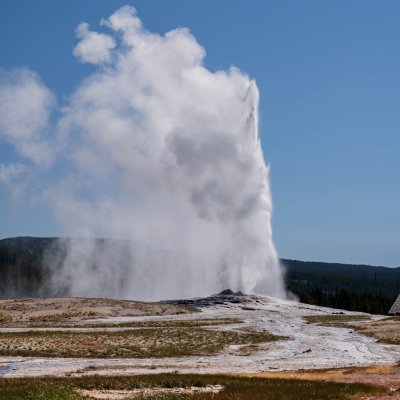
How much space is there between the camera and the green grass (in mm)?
21203

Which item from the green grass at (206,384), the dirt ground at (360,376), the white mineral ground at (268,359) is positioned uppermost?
the green grass at (206,384)

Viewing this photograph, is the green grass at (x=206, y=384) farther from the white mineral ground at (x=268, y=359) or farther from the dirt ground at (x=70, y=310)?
the dirt ground at (x=70, y=310)

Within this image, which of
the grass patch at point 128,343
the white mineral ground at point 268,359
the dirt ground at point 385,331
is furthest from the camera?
the dirt ground at point 385,331

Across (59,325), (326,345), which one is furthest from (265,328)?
(59,325)

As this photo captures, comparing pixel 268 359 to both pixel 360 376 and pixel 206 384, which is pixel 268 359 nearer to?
pixel 360 376

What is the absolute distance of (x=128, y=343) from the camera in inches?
2002

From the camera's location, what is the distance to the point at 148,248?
194 metres

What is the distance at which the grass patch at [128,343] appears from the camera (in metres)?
45.1

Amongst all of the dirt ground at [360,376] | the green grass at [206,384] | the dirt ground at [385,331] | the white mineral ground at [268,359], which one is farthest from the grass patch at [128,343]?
the green grass at [206,384]

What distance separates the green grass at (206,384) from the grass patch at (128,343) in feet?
57.7

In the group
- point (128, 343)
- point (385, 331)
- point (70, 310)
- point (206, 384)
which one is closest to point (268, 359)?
point (128, 343)

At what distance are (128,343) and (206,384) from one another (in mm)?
25568

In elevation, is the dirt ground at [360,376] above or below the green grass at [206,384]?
below

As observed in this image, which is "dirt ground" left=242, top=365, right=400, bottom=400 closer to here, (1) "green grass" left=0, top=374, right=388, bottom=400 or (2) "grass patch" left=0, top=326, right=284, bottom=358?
(1) "green grass" left=0, top=374, right=388, bottom=400
